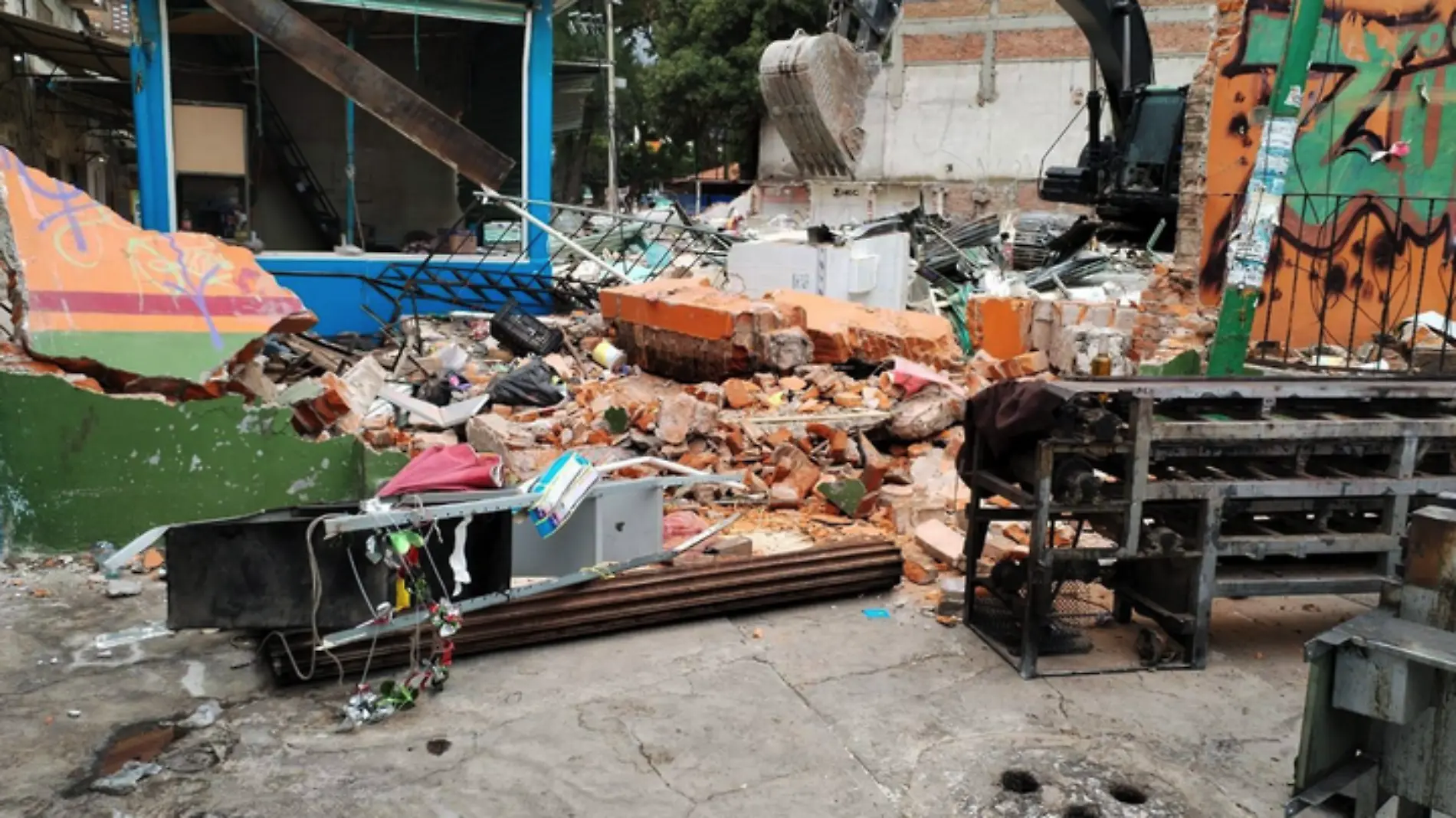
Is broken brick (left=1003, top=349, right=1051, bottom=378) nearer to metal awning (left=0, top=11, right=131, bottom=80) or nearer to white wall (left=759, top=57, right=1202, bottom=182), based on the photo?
metal awning (left=0, top=11, right=131, bottom=80)

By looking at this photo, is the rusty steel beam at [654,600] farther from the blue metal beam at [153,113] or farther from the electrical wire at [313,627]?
the blue metal beam at [153,113]

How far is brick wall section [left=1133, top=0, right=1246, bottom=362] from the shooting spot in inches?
363

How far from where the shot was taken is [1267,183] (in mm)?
6137

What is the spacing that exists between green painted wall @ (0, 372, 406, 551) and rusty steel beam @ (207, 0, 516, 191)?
5.96 meters

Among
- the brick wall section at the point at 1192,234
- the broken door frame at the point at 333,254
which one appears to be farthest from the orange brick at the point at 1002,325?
the broken door frame at the point at 333,254

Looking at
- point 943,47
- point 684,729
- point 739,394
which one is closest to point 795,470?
point 739,394

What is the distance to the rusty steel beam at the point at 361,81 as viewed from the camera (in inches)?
414

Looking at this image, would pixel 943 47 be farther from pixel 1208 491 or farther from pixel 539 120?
pixel 1208 491

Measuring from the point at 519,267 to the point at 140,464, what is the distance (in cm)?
766

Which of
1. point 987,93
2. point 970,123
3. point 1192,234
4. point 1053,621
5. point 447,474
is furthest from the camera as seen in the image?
point 970,123

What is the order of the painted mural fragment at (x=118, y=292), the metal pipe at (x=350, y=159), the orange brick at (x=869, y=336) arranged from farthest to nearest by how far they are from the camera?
the metal pipe at (x=350, y=159), the orange brick at (x=869, y=336), the painted mural fragment at (x=118, y=292)

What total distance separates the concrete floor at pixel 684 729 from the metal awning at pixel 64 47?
975 cm

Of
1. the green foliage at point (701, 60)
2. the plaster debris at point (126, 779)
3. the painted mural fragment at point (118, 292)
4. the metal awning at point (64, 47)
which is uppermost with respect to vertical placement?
the green foliage at point (701, 60)

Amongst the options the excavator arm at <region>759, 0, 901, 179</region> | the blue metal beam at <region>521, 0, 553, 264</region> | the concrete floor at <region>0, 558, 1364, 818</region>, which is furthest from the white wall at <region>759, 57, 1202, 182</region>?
the concrete floor at <region>0, 558, 1364, 818</region>
